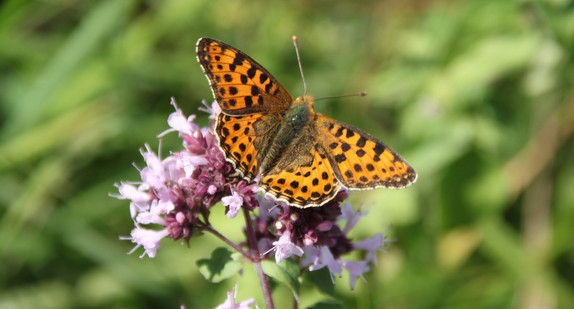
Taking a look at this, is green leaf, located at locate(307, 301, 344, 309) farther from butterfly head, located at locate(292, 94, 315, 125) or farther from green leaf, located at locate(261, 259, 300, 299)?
butterfly head, located at locate(292, 94, 315, 125)

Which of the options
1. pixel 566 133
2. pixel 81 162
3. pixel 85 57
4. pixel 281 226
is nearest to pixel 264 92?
pixel 281 226

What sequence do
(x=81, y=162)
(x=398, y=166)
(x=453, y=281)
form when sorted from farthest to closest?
(x=81, y=162) → (x=453, y=281) → (x=398, y=166)

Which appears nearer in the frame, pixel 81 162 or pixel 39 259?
pixel 39 259

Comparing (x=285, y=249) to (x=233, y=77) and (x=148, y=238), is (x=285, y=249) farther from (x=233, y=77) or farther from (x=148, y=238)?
(x=233, y=77)

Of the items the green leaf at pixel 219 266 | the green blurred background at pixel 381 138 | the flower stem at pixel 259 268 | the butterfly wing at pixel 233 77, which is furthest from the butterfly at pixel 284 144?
the green blurred background at pixel 381 138

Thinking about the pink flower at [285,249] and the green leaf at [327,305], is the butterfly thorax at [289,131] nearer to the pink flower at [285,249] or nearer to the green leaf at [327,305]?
the pink flower at [285,249]

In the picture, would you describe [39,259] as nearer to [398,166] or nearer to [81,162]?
[81,162]
